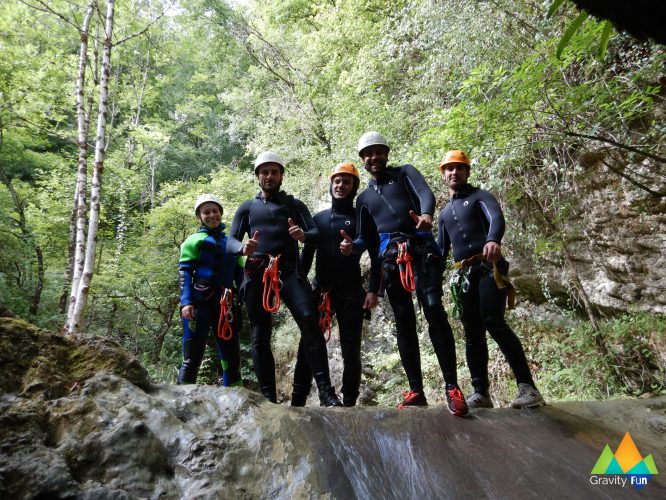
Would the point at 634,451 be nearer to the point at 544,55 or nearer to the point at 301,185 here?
the point at 544,55

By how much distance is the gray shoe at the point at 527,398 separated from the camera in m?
3.52

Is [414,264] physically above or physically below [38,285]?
below

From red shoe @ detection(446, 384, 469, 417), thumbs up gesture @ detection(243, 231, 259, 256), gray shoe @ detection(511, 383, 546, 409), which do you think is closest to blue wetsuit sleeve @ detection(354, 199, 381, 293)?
thumbs up gesture @ detection(243, 231, 259, 256)

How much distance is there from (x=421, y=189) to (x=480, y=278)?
976mm

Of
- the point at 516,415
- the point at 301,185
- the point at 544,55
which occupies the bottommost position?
the point at 516,415

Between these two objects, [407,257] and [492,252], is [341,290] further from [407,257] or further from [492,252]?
[492,252]

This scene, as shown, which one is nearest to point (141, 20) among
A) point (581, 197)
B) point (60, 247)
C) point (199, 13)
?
point (199, 13)

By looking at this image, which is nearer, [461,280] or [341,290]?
[461,280]

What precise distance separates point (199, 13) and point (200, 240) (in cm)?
1994

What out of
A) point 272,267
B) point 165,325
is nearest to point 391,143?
point 272,267

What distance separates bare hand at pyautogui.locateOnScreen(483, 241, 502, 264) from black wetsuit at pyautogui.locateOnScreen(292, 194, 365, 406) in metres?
1.25

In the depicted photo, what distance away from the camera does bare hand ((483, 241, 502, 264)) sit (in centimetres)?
343

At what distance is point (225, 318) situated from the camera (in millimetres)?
4211

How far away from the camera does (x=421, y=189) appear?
3789mm
